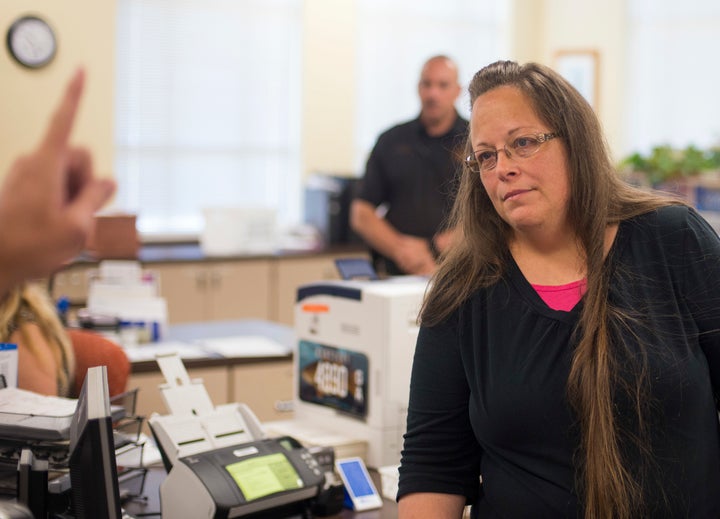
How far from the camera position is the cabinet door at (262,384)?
3.67 m

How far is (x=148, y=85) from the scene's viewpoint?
5820mm

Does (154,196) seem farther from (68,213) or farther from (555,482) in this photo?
(68,213)

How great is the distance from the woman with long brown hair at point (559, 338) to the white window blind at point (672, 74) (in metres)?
5.02

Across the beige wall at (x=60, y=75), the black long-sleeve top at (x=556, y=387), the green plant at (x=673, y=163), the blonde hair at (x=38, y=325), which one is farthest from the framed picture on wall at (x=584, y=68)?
the black long-sleeve top at (x=556, y=387)

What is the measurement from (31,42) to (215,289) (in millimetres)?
Result: 1658

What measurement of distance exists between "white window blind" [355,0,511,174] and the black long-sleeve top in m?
4.66

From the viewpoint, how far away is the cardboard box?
496 cm

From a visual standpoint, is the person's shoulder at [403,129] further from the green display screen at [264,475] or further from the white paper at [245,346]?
the green display screen at [264,475]

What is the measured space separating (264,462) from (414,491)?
1.12ft

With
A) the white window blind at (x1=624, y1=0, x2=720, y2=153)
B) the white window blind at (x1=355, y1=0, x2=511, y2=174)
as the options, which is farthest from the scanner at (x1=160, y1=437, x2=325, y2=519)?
the white window blind at (x1=624, y1=0, x2=720, y2=153)

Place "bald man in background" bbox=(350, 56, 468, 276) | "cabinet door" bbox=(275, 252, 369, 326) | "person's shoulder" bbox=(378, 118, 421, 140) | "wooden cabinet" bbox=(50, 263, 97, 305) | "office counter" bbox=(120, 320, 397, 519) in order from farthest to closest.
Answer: "cabinet door" bbox=(275, 252, 369, 326) < "wooden cabinet" bbox=(50, 263, 97, 305) < "person's shoulder" bbox=(378, 118, 421, 140) < "bald man in background" bbox=(350, 56, 468, 276) < "office counter" bbox=(120, 320, 397, 519)

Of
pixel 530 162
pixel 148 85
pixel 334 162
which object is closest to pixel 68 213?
pixel 530 162

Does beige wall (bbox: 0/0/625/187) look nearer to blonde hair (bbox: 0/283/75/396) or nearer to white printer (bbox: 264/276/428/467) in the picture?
blonde hair (bbox: 0/283/75/396)

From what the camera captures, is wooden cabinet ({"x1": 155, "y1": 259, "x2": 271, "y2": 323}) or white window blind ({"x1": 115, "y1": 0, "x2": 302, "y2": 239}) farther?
white window blind ({"x1": 115, "y1": 0, "x2": 302, "y2": 239})
